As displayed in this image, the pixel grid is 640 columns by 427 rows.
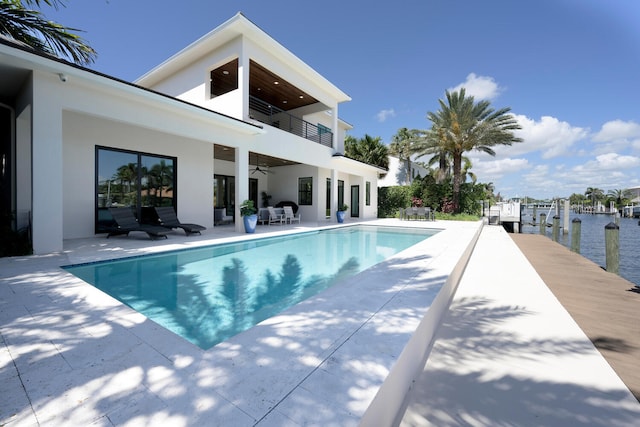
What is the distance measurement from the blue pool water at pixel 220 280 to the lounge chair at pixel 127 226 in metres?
1.95

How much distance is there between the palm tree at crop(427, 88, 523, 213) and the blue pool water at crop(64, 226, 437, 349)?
14.3m

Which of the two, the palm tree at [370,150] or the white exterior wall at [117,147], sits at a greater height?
the palm tree at [370,150]

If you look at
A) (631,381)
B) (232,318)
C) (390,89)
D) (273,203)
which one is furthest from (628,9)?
(273,203)

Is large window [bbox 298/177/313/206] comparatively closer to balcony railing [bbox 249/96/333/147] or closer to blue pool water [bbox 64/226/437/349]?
balcony railing [bbox 249/96/333/147]

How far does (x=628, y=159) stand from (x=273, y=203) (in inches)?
3780

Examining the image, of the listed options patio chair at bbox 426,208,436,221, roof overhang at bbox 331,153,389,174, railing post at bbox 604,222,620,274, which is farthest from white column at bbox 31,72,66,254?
patio chair at bbox 426,208,436,221

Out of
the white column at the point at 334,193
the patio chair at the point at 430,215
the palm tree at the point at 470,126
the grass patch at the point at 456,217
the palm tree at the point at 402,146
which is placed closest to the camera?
the white column at the point at 334,193

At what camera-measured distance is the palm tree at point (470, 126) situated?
60.4ft

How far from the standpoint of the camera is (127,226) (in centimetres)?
869

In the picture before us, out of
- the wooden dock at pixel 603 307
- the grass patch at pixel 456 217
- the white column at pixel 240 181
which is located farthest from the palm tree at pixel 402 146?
the wooden dock at pixel 603 307

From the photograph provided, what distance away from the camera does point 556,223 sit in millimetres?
16625

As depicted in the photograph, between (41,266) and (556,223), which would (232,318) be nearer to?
(41,266)

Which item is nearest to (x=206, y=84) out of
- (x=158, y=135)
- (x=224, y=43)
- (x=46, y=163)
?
(x=224, y=43)

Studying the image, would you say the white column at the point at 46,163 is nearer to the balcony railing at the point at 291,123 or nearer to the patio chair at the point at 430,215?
the balcony railing at the point at 291,123
